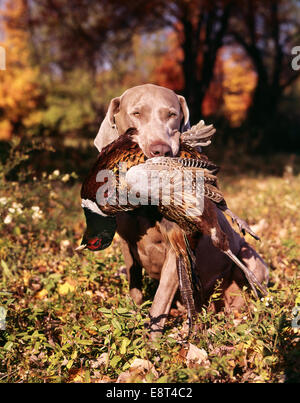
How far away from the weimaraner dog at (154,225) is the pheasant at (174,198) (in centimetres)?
11

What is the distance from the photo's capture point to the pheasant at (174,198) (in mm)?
1822

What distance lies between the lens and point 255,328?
204cm

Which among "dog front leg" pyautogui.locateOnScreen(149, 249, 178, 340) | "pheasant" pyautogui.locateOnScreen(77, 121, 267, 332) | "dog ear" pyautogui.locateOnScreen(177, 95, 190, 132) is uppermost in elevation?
"dog ear" pyautogui.locateOnScreen(177, 95, 190, 132)

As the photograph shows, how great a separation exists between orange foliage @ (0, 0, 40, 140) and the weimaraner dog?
12.1m

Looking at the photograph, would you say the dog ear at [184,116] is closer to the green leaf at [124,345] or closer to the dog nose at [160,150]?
the dog nose at [160,150]

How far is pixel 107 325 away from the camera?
2.09 meters

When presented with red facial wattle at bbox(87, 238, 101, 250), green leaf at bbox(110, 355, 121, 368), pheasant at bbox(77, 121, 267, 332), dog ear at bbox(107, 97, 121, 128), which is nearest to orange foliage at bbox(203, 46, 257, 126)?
dog ear at bbox(107, 97, 121, 128)

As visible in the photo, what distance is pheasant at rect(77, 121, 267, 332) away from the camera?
71.7 inches

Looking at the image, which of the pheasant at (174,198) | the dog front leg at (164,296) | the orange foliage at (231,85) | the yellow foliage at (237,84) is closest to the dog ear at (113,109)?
the pheasant at (174,198)

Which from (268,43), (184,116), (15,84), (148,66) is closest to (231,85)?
(148,66)

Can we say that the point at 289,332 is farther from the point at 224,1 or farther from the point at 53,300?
the point at 224,1

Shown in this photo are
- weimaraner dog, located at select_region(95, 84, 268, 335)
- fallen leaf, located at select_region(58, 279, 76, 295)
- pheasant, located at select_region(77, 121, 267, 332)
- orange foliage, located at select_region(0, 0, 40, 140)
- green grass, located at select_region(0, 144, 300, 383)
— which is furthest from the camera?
orange foliage, located at select_region(0, 0, 40, 140)

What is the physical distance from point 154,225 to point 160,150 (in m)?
0.51

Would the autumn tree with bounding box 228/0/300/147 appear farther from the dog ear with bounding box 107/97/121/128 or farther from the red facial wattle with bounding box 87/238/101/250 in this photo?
the red facial wattle with bounding box 87/238/101/250
